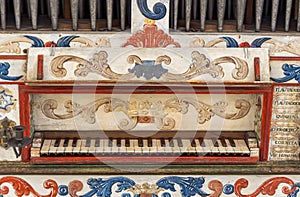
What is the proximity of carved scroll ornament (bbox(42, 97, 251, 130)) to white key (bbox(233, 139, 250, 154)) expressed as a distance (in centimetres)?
22

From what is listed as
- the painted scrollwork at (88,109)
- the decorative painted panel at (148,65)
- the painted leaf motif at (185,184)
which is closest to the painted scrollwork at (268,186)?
the painted leaf motif at (185,184)

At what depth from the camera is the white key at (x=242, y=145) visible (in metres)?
4.13

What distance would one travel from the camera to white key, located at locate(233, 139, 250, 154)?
13.5 ft

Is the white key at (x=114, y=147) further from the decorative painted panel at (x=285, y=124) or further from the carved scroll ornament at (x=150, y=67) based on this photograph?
the decorative painted panel at (x=285, y=124)

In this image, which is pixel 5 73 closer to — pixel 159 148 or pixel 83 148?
pixel 83 148

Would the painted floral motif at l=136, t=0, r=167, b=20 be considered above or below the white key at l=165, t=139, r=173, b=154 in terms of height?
above

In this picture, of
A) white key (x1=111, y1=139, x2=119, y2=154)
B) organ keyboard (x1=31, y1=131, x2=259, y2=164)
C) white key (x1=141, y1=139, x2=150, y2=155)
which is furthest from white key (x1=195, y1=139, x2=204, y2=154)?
white key (x1=111, y1=139, x2=119, y2=154)

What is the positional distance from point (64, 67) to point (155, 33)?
2.15 ft

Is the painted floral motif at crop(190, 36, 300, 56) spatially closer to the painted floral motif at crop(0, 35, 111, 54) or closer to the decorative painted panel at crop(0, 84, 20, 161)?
the painted floral motif at crop(0, 35, 111, 54)

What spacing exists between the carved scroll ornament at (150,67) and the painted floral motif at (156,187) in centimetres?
72

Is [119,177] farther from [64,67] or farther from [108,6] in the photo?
[108,6]

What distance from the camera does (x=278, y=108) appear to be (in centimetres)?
415

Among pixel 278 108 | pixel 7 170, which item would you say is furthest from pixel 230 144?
pixel 7 170

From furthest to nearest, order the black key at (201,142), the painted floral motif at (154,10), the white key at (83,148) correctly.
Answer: the black key at (201,142) → the white key at (83,148) → the painted floral motif at (154,10)
